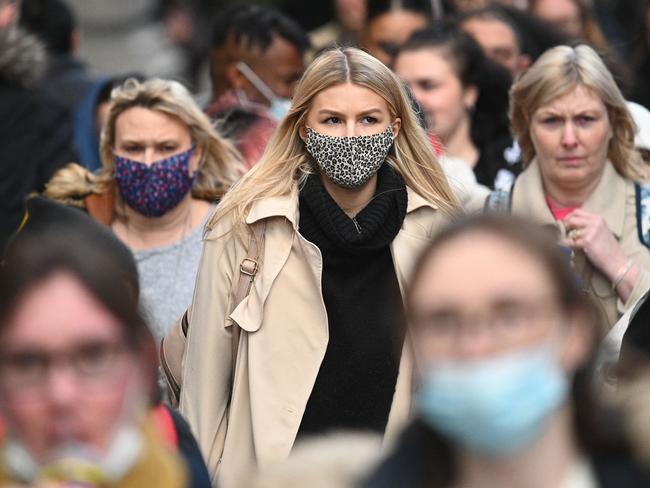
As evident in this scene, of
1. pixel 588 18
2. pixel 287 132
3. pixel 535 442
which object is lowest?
pixel 588 18

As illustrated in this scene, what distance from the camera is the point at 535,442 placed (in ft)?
9.66

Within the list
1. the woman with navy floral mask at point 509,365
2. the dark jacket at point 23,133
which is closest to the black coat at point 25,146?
the dark jacket at point 23,133

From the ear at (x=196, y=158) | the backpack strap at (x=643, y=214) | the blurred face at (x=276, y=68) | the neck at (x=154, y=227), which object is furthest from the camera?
the blurred face at (x=276, y=68)

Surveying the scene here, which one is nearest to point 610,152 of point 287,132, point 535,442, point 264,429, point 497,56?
point 287,132

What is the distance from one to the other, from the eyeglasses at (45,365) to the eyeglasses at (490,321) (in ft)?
1.90

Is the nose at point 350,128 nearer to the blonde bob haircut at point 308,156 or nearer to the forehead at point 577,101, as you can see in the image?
the blonde bob haircut at point 308,156

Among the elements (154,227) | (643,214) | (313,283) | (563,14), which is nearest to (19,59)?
(154,227)

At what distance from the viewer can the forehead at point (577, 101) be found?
22.5 feet

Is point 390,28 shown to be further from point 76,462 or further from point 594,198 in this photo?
point 76,462

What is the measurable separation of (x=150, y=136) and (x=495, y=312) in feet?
14.8

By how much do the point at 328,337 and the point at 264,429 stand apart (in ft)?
1.26

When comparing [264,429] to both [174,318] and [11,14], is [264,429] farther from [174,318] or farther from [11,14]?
[11,14]

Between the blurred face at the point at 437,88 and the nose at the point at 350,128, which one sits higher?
the nose at the point at 350,128

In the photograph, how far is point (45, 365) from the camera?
298 centimetres
